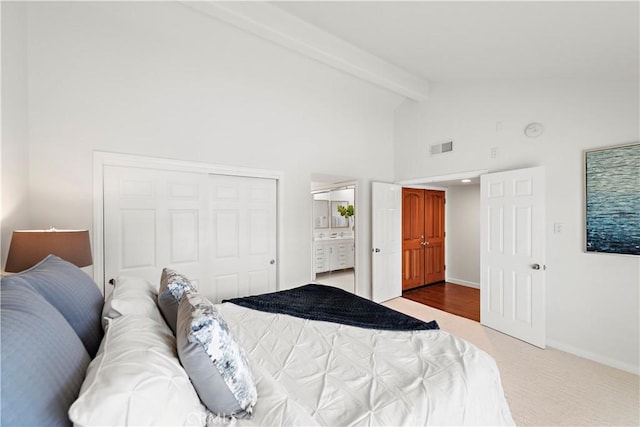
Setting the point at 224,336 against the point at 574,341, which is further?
the point at 574,341

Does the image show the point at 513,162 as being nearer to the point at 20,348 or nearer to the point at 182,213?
the point at 182,213

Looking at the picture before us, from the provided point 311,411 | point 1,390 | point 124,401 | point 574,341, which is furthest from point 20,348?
point 574,341

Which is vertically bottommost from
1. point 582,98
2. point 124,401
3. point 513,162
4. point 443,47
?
point 124,401

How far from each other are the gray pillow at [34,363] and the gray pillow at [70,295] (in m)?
0.24

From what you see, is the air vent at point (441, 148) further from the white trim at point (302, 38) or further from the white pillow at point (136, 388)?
the white pillow at point (136, 388)

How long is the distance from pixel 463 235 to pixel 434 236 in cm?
59

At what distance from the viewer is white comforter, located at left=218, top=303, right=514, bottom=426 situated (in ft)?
3.39

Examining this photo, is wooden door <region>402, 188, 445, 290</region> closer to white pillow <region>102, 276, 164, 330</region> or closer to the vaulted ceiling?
the vaulted ceiling

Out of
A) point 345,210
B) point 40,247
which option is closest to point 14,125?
point 40,247

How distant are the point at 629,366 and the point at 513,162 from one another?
2.28m

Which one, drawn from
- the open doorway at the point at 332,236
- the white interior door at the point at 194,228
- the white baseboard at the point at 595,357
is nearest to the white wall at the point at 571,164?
the white baseboard at the point at 595,357

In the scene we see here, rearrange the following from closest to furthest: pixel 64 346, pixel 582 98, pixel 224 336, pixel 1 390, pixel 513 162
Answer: pixel 1 390 → pixel 64 346 → pixel 224 336 → pixel 582 98 → pixel 513 162

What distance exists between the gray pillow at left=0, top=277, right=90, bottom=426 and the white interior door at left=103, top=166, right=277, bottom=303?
205cm

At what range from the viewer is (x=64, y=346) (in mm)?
812
